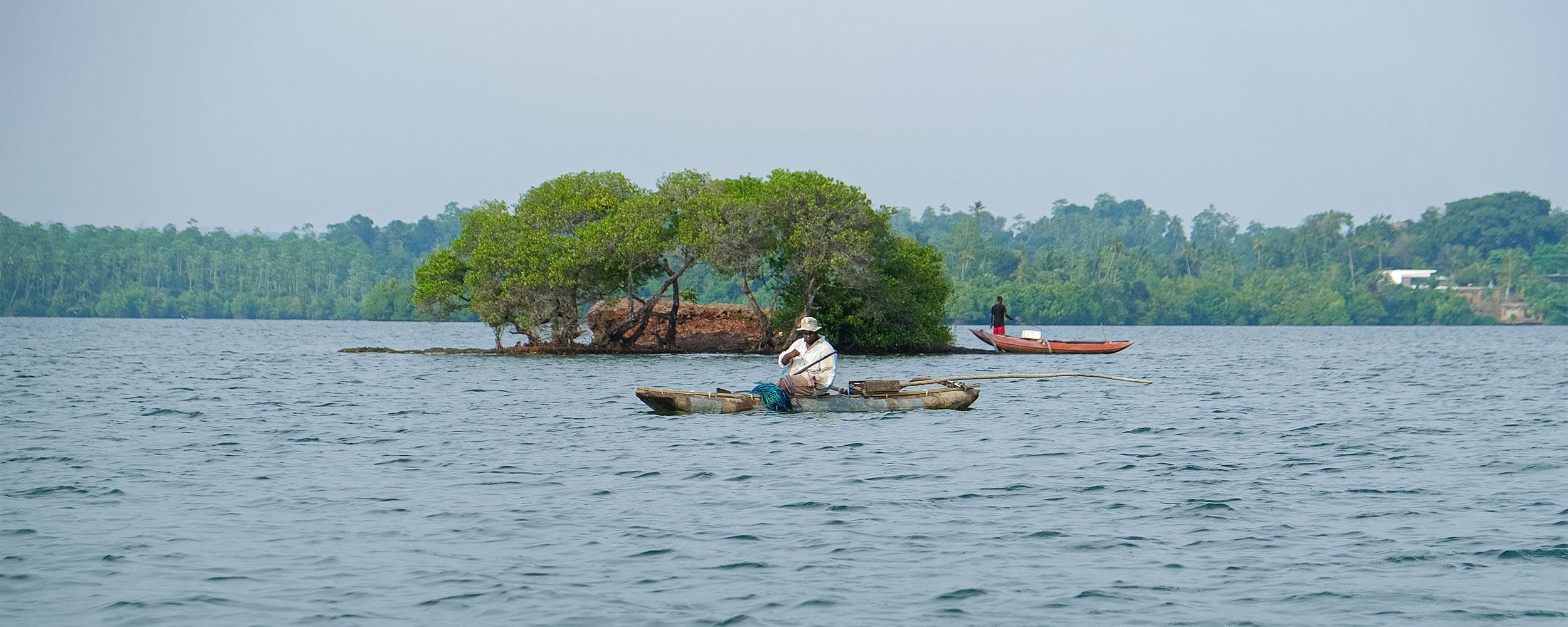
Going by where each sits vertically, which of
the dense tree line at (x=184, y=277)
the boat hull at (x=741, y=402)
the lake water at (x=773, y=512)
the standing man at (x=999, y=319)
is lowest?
the lake water at (x=773, y=512)

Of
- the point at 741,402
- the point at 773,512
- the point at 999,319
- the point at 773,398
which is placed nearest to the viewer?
the point at 773,512

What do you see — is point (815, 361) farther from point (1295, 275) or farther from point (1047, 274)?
point (1295, 275)

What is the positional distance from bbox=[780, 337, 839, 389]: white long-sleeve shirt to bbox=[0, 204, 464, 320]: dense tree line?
117 metres

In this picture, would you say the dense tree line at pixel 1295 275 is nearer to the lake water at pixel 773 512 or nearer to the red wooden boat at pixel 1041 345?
the red wooden boat at pixel 1041 345

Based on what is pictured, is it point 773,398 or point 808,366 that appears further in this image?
point 808,366

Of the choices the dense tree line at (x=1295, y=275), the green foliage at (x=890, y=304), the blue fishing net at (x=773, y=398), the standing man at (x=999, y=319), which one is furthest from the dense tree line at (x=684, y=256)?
the dense tree line at (x=1295, y=275)

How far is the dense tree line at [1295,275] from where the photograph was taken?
436ft

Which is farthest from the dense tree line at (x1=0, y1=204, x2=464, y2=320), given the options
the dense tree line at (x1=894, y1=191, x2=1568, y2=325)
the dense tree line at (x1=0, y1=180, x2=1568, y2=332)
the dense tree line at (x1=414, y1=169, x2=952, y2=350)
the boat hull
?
the boat hull

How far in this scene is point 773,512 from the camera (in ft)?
49.9

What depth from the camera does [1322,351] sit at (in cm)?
6912

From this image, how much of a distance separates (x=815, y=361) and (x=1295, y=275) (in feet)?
431

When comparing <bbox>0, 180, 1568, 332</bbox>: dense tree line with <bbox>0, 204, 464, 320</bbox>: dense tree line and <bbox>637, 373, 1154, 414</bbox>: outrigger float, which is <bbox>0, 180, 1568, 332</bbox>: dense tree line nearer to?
<bbox>0, 204, 464, 320</bbox>: dense tree line

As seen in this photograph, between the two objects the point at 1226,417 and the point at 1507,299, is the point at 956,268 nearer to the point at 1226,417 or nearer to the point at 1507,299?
the point at 1507,299

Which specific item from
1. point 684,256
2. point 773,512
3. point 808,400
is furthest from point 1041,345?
point 773,512
